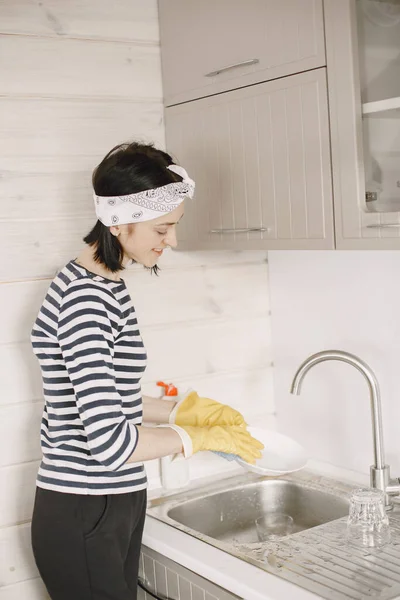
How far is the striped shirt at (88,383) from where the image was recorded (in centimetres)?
149

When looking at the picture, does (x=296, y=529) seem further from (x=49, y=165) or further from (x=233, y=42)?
(x=233, y=42)

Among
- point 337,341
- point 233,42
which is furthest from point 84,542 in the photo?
point 233,42

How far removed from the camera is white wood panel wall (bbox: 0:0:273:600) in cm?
186

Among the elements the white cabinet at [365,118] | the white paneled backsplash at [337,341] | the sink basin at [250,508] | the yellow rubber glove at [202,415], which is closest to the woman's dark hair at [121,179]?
the white cabinet at [365,118]

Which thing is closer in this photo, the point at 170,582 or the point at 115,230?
the point at 115,230

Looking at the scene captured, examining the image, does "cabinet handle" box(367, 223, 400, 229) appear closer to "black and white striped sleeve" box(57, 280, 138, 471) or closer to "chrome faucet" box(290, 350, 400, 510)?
"chrome faucet" box(290, 350, 400, 510)

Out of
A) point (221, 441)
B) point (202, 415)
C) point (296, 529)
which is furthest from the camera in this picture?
point (296, 529)

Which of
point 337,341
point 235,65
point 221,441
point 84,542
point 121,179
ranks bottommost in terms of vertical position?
point 84,542

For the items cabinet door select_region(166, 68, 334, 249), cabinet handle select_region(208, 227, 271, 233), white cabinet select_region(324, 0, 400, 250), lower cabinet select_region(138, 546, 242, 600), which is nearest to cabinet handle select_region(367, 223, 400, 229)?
white cabinet select_region(324, 0, 400, 250)

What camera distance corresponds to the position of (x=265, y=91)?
5.67 feet

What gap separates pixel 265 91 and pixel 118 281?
51cm

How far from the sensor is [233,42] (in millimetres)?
1804

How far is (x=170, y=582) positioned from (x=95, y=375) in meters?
0.54

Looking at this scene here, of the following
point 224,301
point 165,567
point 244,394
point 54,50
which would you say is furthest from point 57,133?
point 165,567
